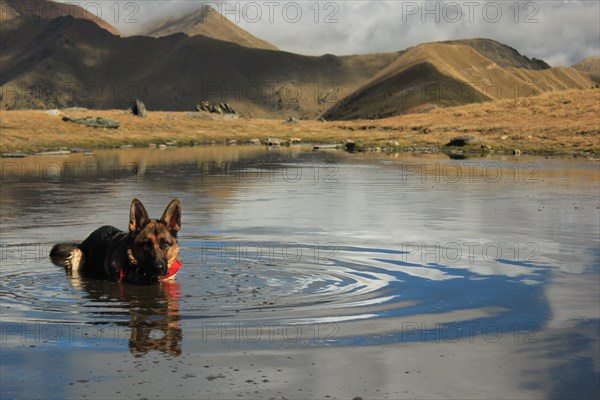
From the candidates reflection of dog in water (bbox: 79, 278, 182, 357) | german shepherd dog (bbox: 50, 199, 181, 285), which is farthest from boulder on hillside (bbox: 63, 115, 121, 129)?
reflection of dog in water (bbox: 79, 278, 182, 357)

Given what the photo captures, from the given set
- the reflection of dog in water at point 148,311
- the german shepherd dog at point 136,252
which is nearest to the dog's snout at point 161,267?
the german shepherd dog at point 136,252

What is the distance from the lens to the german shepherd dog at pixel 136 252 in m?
13.1

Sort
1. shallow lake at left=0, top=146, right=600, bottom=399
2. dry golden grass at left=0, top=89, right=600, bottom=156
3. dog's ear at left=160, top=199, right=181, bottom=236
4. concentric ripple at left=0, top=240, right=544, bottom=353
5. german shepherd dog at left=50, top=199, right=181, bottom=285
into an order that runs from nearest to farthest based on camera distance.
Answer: shallow lake at left=0, top=146, right=600, bottom=399
concentric ripple at left=0, top=240, right=544, bottom=353
german shepherd dog at left=50, top=199, right=181, bottom=285
dog's ear at left=160, top=199, right=181, bottom=236
dry golden grass at left=0, top=89, right=600, bottom=156

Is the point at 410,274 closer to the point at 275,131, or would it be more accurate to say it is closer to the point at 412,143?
the point at 412,143

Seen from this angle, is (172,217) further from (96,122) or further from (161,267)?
(96,122)

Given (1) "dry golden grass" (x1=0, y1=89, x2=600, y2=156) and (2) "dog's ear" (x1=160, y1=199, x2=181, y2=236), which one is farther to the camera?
(1) "dry golden grass" (x1=0, y1=89, x2=600, y2=156)

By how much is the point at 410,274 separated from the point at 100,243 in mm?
5247

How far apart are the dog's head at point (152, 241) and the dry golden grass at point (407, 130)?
4901cm

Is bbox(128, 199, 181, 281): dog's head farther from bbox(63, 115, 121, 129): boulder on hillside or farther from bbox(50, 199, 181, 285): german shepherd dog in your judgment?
bbox(63, 115, 121, 129): boulder on hillside

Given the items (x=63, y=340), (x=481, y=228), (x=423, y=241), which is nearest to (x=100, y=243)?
(x=63, y=340)

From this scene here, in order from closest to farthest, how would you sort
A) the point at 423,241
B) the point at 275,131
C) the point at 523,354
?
the point at 523,354 < the point at 423,241 < the point at 275,131

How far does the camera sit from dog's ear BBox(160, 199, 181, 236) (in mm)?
13328

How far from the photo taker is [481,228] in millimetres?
21141

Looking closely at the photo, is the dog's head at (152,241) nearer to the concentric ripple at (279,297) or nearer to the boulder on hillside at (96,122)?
the concentric ripple at (279,297)
